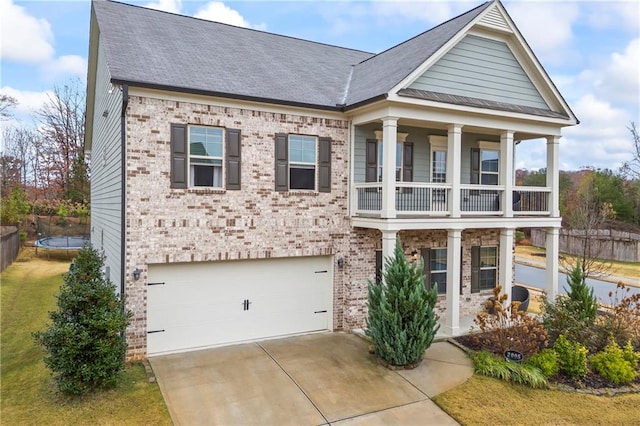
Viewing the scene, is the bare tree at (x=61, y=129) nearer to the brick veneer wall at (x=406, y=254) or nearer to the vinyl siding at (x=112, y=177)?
the vinyl siding at (x=112, y=177)

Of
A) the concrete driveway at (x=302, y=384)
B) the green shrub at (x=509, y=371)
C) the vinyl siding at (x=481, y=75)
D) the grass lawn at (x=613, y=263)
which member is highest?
the vinyl siding at (x=481, y=75)

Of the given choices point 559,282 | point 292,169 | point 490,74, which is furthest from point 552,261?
point 559,282

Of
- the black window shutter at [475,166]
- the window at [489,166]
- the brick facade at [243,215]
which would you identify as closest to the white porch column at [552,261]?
the window at [489,166]

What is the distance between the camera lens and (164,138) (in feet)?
30.9

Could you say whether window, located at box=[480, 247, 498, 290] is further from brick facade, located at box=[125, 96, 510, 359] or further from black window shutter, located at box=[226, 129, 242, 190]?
black window shutter, located at box=[226, 129, 242, 190]

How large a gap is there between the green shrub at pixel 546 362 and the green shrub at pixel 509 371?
141 mm

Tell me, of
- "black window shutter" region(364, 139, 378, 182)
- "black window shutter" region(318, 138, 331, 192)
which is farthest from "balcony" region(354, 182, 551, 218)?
"black window shutter" region(318, 138, 331, 192)

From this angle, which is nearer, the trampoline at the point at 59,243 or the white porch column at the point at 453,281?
the white porch column at the point at 453,281

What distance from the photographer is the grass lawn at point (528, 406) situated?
7.15 m

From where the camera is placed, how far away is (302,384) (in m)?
8.19

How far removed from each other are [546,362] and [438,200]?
4.86m

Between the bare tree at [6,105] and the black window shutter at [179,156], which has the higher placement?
the bare tree at [6,105]

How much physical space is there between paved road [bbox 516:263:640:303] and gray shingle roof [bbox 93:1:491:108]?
14.1 meters

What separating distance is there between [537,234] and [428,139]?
106ft
